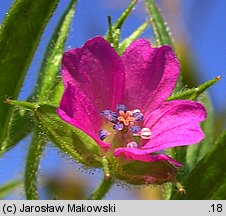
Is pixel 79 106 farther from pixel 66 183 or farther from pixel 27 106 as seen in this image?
pixel 66 183

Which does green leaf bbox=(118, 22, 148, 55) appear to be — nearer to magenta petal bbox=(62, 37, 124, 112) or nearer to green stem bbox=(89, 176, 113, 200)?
magenta petal bbox=(62, 37, 124, 112)

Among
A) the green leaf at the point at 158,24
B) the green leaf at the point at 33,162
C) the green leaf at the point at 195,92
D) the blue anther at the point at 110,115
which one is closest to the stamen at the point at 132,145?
the blue anther at the point at 110,115

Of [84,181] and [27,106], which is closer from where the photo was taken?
[27,106]

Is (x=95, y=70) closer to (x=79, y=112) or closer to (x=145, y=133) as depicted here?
(x=79, y=112)

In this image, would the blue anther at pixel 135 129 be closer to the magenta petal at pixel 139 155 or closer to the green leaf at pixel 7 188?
the magenta petal at pixel 139 155

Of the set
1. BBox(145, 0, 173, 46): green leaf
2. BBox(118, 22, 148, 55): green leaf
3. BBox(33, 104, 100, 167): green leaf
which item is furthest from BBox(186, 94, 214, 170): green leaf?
BBox(33, 104, 100, 167): green leaf

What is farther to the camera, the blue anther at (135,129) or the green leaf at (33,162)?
the green leaf at (33,162)
